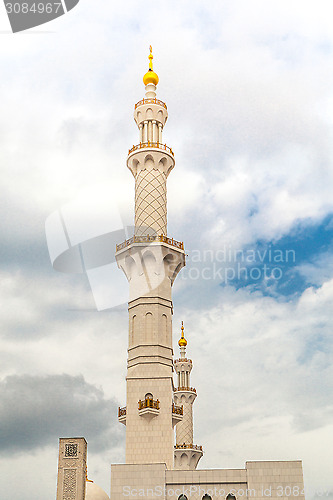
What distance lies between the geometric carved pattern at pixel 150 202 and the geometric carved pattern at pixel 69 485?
15753 mm

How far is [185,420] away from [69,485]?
94.7 feet

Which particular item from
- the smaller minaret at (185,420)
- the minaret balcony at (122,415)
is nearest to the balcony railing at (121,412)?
the minaret balcony at (122,415)

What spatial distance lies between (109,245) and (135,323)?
6478 mm

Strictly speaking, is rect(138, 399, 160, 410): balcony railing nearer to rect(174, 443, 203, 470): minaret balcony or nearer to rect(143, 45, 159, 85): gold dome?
rect(143, 45, 159, 85): gold dome

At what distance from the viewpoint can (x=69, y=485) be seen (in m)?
36.9

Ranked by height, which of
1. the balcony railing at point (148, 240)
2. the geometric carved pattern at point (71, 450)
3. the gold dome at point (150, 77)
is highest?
the gold dome at point (150, 77)

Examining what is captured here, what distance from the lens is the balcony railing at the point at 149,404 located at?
1438 inches

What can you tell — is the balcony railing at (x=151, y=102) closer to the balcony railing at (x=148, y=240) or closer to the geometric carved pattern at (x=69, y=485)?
the balcony railing at (x=148, y=240)

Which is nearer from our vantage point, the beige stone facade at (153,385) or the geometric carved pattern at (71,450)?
the beige stone facade at (153,385)

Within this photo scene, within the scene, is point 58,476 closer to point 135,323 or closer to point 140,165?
point 135,323

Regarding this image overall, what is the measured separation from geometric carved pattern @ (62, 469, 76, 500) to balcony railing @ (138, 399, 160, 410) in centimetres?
579

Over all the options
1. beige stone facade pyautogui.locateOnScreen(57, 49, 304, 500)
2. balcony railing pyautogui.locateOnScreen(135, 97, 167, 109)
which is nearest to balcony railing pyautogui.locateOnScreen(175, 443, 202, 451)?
beige stone facade pyautogui.locateOnScreen(57, 49, 304, 500)

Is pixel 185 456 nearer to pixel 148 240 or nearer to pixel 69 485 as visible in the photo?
pixel 69 485

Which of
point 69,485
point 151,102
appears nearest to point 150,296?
point 69,485
